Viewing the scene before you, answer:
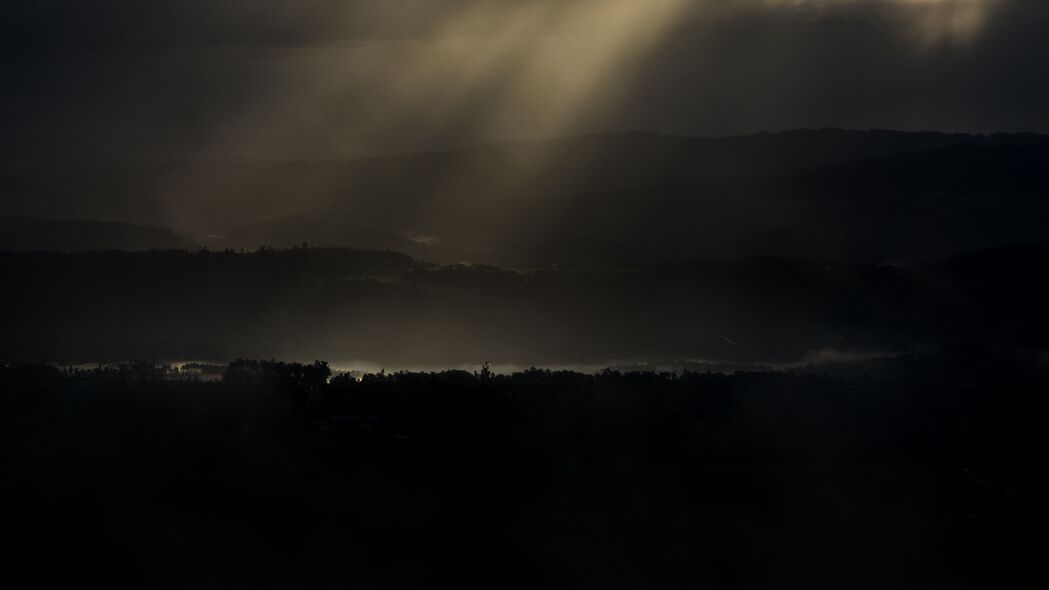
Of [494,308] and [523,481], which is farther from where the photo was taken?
[494,308]

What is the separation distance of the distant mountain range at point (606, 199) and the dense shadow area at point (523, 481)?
1058 inches

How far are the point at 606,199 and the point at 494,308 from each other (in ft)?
105

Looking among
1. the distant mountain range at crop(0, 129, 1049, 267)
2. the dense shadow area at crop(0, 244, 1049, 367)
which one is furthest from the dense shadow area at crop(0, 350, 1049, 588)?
the distant mountain range at crop(0, 129, 1049, 267)

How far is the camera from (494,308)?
168 ft

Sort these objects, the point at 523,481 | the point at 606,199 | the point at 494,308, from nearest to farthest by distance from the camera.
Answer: the point at 523,481, the point at 494,308, the point at 606,199

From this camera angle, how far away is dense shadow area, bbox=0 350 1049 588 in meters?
28.8

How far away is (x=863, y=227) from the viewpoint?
73375 millimetres

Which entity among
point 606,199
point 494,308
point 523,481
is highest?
point 606,199

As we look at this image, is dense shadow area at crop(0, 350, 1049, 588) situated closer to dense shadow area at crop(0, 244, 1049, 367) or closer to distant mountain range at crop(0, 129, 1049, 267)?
dense shadow area at crop(0, 244, 1049, 367)

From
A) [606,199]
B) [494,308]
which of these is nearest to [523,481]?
[494,308]

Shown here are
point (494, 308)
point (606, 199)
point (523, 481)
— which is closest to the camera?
point (523, 481)

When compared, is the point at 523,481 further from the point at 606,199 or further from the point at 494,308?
the point at 606,199

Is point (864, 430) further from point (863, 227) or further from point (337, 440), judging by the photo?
point (863, 227)

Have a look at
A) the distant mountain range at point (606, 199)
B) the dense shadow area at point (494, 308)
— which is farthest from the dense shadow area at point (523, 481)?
the distant mountain range at point (606, 199)
